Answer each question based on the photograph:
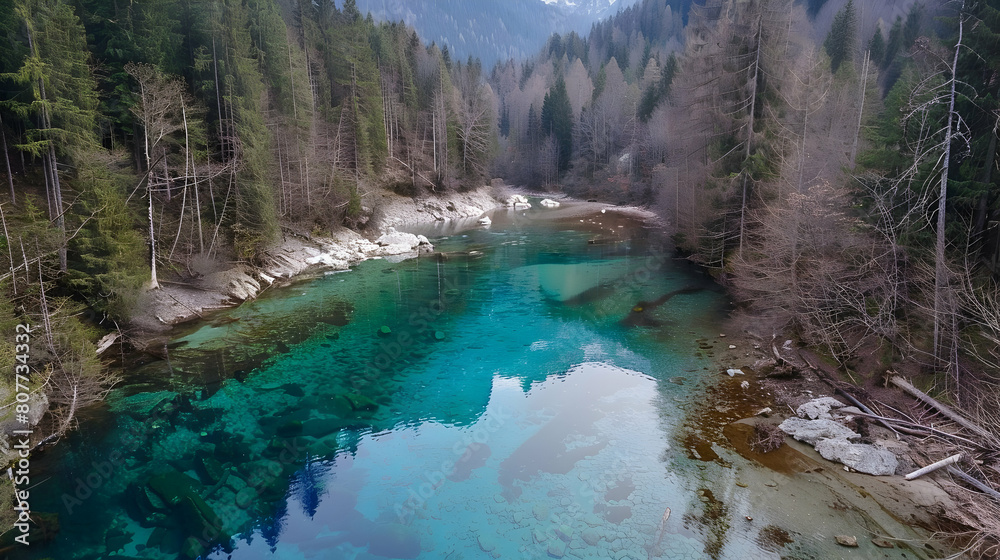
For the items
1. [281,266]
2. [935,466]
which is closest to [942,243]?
[935,466]

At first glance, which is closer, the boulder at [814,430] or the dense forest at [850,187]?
the dense forest at [850,187]

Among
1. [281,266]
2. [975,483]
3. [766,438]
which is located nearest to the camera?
[975,483]

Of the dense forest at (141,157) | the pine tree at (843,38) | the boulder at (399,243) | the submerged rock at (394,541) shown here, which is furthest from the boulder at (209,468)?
the pine tree at (843,38)

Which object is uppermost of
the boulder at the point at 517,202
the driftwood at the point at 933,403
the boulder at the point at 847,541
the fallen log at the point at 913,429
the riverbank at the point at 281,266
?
the boulder at the point at 517,202

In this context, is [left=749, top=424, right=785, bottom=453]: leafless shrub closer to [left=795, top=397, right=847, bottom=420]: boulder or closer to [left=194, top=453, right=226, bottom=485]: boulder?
[left=795, top=397, right=847, bottom=420]: boulder

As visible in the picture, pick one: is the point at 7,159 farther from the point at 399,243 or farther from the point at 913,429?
the point at 913,429

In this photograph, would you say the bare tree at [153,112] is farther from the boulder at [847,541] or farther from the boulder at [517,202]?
the boulder at [517,202]
